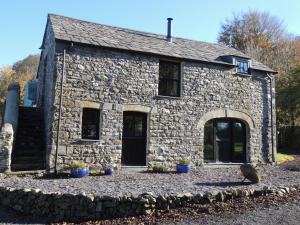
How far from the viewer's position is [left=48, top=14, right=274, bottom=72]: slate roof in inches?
529

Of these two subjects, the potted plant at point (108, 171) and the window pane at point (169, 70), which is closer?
the potted plant at point (108, 171)

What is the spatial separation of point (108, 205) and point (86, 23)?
1055 centimetres

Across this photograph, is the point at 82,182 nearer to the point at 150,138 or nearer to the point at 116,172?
the point at 116,172

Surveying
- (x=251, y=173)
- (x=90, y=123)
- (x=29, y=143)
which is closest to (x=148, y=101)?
(x=90, y=123)

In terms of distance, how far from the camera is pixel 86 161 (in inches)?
493

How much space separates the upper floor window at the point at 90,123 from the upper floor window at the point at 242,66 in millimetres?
7461

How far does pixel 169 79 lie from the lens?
48.4 feet

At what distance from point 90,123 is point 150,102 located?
2.67 meters

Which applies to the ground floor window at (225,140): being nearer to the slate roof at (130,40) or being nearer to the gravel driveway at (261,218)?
the slate roof at (130,40)

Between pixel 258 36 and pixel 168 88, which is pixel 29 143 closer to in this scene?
pixel 168 88

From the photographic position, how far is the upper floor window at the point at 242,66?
16.4 meters

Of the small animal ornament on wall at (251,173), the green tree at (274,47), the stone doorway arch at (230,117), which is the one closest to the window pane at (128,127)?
the stone doorway arch at (230,117)

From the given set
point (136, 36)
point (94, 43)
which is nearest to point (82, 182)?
point (94, 43)

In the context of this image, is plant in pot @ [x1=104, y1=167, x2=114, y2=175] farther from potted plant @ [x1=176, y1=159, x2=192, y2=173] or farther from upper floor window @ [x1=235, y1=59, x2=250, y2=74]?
upper floor window @ [x1=235, y1=59, x2=250, y2=74]
